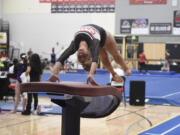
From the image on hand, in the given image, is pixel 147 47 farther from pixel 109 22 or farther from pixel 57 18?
pixel 57 18

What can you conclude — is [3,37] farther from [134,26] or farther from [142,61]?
[142,61]

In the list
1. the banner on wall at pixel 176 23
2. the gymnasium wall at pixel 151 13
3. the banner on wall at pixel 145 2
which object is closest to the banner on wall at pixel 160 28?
the gymnasium wall at pixel 151 13

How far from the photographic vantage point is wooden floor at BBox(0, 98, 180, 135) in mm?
6867

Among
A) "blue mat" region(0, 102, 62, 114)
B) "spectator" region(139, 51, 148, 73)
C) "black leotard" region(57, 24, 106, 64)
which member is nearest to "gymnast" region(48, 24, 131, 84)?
"black leotard" region(57, 24, 106, 64)

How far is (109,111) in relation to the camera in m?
2.92

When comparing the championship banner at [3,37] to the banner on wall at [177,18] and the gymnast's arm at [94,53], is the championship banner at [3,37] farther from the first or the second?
the gymnast's arm at [94,53]

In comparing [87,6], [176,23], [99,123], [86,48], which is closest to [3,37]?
[87,6]

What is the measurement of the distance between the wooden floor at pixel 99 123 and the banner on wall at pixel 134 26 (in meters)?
13.7

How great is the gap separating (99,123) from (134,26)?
15.9 meters

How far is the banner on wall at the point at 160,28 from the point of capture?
22375 millimetres

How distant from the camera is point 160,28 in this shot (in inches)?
887

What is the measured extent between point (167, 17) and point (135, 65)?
3.96 m

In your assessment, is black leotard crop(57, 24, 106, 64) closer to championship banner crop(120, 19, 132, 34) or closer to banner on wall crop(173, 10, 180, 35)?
banner on wall crop(173, 10, 180, 35)

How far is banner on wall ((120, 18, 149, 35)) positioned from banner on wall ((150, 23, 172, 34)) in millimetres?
405
